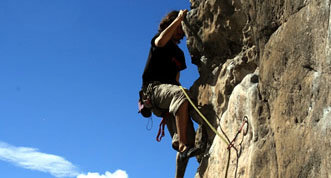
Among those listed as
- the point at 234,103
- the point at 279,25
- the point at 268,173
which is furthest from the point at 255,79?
the point at 268,173

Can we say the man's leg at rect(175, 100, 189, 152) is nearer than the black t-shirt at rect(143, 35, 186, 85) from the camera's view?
Yes

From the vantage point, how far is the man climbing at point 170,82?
6.71 m

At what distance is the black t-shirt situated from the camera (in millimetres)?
7215

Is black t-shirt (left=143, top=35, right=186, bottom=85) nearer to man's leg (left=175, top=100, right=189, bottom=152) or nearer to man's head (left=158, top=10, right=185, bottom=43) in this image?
man's head (left=158, top=10, right=185, bottom=43)

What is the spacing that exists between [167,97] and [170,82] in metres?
0.49

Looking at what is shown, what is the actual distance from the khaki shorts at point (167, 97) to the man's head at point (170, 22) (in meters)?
0.97

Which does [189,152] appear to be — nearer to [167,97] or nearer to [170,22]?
[167,97]

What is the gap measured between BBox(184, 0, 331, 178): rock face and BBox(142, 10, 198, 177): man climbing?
10.9 inches

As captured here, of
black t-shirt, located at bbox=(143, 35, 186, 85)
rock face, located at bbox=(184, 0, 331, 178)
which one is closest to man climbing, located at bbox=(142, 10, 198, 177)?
black t-shirt, located at bbox=(143, 35, 186, 85)

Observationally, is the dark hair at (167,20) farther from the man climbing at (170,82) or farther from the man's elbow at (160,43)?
the man's elbow at (160,43)

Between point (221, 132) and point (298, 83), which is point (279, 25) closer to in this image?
point (298, 83)

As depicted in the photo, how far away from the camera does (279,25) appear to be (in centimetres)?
525

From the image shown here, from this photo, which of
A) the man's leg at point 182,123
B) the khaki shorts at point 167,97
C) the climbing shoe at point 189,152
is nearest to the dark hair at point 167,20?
the khaki shorts at point 167,97

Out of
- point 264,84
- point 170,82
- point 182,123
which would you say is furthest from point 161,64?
point 264,84
